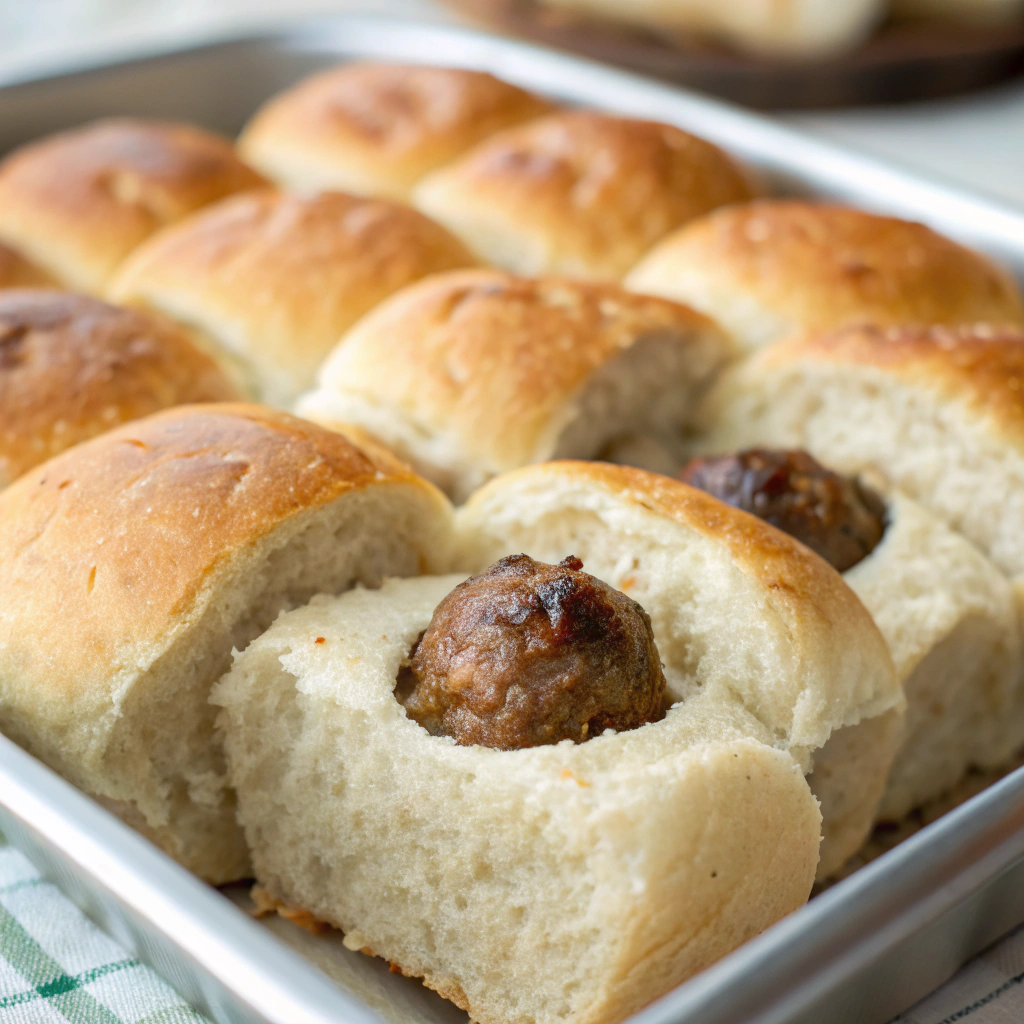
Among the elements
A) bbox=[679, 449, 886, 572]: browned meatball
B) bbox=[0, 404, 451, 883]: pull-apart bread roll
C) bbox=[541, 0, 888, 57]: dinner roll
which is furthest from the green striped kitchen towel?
bbox=[541, 0, 888, 57]: dinner roll

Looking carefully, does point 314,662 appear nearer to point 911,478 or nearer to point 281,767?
point 281,767

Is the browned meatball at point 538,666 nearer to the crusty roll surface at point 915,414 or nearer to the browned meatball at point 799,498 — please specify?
the browned meatball at point 799,498

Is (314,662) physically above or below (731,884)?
above

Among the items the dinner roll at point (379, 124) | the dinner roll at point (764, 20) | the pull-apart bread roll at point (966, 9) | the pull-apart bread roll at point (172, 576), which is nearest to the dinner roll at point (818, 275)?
the dinner roll at point (379, 124)

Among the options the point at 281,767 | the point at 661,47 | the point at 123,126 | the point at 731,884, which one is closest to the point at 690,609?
the point at 731,884

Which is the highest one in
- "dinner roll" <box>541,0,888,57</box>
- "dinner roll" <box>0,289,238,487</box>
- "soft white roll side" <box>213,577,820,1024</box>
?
"dinner roll" <box>541,0,888,57</box>

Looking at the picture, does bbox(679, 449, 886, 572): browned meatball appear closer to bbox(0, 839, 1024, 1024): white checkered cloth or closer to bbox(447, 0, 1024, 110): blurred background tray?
bbox(0, 839, 1024, 1024): white checkered cloth
